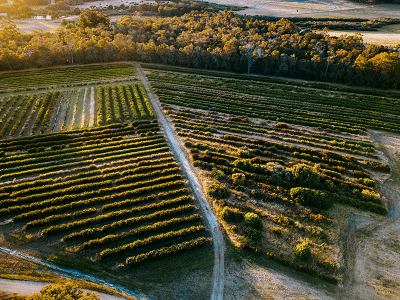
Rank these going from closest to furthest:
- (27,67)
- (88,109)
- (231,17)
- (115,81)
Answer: (88,109) < (115,81) < (27,67) < (231,17)

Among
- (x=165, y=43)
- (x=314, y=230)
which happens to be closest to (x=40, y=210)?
(x=314, y=230)

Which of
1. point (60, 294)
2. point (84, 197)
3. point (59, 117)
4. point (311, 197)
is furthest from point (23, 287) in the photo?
point (59, 117)

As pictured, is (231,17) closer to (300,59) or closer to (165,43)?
(165,43)

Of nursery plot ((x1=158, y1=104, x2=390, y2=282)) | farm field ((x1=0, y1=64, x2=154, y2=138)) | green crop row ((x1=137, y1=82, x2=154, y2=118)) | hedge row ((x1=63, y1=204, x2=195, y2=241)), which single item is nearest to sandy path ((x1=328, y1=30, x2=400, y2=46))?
nursery plot ((x1=158, y1=104, x2=390, y2=282))

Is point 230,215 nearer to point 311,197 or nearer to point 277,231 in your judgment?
point 277,231

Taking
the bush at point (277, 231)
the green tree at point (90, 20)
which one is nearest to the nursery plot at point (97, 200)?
the bush at point (277, 231)

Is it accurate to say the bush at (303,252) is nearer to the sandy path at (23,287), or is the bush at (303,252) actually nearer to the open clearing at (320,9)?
the sandy path at (23,287)
